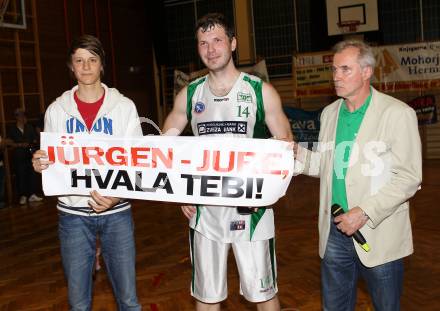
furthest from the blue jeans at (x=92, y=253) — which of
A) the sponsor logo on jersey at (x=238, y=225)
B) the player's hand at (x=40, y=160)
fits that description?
the sponsor logo on jersey at (x=238, y=225)

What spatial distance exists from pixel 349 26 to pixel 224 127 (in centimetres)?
950

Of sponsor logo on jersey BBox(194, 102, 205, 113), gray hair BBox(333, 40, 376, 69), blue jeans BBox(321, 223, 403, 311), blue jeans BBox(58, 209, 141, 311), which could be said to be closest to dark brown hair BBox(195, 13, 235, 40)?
sponsor logo on jersey BBox(194, 102, 205, 113)

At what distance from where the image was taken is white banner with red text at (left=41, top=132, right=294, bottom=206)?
265 cm

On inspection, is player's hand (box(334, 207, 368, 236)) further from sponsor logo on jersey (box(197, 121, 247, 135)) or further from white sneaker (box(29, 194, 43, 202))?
white sneaker (box(29, 194, 43, 202))

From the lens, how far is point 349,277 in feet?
8.19

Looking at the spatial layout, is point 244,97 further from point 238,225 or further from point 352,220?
point 352,220

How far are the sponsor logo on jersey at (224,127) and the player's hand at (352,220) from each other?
745 mm

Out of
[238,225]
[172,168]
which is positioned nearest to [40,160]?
[172,168]

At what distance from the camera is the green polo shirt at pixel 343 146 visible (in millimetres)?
2408

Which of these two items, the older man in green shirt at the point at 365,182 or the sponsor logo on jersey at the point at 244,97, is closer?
the older man in green shirt at the point at 365,182

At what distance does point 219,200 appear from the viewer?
8.80 ft

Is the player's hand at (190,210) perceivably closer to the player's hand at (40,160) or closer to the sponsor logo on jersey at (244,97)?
the sponsor logo on jersey at (244,97)

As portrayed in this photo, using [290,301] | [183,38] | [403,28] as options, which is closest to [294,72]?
[403,28]

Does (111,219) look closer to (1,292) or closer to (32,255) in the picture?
(1,292)
